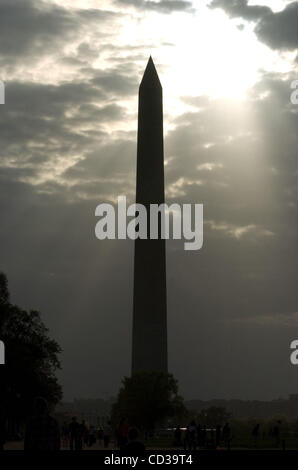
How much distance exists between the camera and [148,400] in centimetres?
6688

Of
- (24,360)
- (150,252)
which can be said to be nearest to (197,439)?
(24,360)

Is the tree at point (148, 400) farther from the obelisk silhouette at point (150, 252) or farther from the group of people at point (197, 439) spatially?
the group of people at point (197, 439)

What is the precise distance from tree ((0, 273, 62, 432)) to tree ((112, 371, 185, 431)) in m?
6.35

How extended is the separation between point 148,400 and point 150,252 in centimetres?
1137

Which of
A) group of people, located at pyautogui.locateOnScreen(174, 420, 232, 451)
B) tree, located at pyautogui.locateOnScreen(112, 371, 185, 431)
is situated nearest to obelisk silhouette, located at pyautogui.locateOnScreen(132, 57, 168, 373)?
tree, located at pyautogui.locateOnScreen(112, 371, 185, 431)

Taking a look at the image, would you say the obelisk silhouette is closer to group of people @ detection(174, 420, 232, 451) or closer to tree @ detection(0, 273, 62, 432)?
tree @ detection(0, 273, 62, 432)

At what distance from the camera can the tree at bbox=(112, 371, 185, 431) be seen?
216ft

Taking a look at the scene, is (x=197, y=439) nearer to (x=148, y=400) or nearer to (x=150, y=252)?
(x=148, y=400)

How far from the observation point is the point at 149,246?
70875 millimetres
